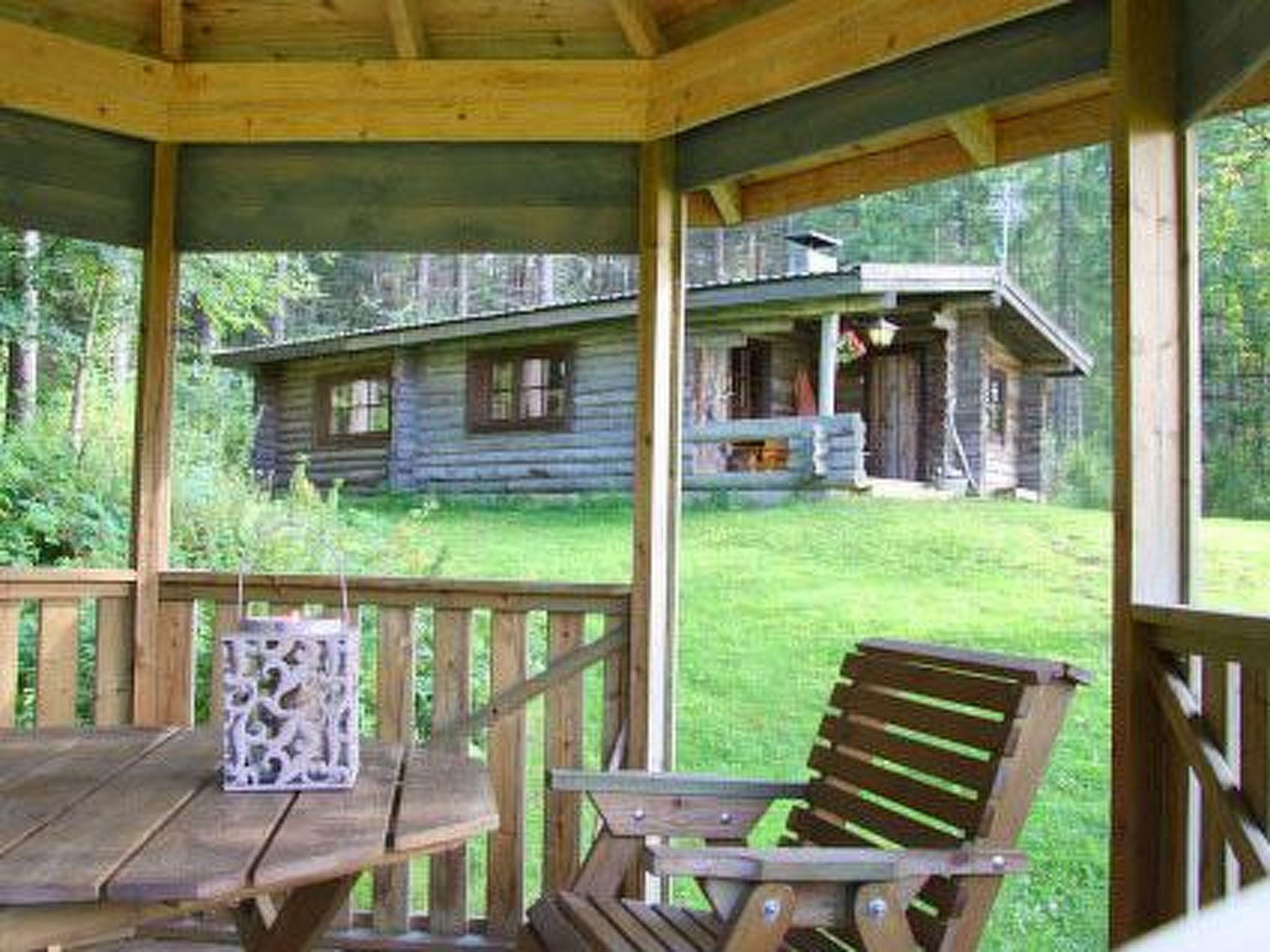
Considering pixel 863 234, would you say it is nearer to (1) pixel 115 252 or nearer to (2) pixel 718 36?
(1) pixel 115 252

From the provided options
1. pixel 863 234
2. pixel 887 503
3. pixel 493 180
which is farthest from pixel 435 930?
pixel 863 234

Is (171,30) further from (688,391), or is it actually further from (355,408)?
(688,391)

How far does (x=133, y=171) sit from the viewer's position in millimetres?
3703

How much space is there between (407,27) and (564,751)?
6.78ft

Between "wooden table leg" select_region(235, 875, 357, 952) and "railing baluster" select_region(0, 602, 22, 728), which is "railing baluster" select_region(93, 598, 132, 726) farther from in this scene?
"wooden table leg" select_region(235, 875, 357, 952)

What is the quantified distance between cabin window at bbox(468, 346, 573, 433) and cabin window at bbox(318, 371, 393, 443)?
0.69 m

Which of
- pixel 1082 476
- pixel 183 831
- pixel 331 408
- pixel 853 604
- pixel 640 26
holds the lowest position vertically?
pixel 853 604

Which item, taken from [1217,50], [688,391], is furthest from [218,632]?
[688,391]

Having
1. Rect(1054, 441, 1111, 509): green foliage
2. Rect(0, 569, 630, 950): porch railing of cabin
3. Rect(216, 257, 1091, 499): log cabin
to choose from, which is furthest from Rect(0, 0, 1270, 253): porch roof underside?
Rect(216, 257, 1091, 499): log cabin

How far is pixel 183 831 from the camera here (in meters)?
1.59

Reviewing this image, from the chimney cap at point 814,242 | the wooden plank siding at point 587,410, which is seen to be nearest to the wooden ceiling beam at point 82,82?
the wooden plank siding at point 587,410

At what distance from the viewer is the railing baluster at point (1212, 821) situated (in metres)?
2.04

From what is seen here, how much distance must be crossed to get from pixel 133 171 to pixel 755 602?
449 centimetres

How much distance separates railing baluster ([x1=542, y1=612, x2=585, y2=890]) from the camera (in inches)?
135
